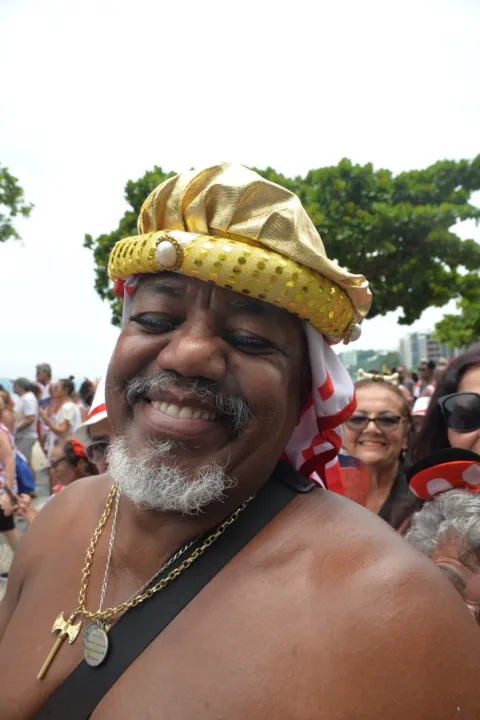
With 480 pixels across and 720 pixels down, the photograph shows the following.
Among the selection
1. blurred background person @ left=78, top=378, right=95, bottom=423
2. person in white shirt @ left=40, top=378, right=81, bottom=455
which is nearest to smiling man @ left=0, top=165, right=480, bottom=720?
person in white shirt @ left=40, top=378, right=81, bottom=455

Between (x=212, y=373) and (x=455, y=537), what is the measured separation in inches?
30.8

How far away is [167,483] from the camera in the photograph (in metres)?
1.48

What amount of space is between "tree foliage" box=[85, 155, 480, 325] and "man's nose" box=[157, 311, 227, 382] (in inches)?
603

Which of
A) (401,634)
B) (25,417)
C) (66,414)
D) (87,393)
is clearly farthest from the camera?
(87,393)

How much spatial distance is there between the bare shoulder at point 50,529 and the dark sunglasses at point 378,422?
1855mm

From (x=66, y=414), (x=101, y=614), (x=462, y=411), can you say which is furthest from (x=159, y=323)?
(x=66, y=414)

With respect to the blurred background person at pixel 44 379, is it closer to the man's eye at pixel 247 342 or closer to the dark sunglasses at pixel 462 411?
the dark sunglasses at pixel 462 411

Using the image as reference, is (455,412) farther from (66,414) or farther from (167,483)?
(66,414)

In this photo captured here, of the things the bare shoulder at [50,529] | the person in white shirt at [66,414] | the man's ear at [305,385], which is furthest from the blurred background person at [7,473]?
the man's ear at [305,385]

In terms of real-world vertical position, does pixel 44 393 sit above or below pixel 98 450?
below

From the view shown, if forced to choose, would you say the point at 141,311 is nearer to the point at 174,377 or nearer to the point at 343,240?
the point at 174,377

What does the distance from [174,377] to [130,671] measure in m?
0.66

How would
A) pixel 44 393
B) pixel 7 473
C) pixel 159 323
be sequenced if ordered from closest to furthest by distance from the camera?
pixel 159 323, pixel 7 473, pixel 44 393

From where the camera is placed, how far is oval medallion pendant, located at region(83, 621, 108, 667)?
1.39 metres
